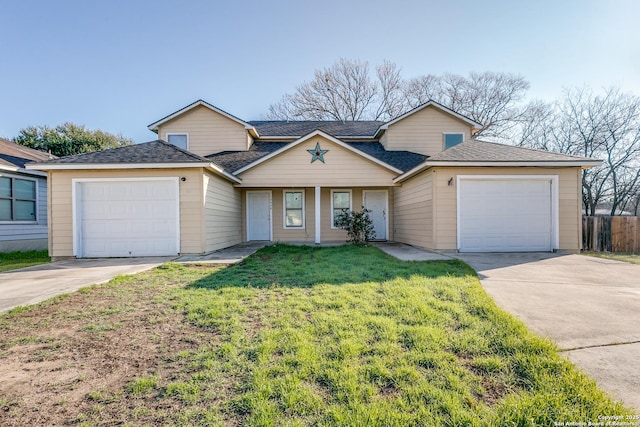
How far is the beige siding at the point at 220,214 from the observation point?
917 cm

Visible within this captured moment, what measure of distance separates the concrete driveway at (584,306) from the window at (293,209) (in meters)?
7.46

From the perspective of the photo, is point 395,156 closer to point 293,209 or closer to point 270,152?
point 293,209

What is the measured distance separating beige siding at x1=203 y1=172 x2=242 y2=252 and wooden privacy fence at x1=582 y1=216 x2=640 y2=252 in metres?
13.6

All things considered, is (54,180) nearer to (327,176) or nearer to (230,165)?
(230,165)

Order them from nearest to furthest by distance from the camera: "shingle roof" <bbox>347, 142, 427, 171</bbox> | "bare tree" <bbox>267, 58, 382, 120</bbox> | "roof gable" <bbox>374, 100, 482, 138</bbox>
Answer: "shingle roof" <bbox>347, 142, 427, 171</bbox> < "roof gable" <bbox>374, 100, 482, 138</bbox> < "bare tree" <bbox>267, 58, 382, 120</bbox>

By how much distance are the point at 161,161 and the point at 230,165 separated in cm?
366

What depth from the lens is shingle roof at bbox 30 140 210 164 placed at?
8.56m

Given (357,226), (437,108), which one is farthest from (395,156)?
(357,226)

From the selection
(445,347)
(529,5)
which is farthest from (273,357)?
(529,5)

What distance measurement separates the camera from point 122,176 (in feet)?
28.8

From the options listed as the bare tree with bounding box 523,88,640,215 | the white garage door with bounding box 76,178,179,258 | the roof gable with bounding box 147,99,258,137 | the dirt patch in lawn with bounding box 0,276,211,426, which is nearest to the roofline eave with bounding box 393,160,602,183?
the dirt patch in lawn with bounding box 0,276,211,426

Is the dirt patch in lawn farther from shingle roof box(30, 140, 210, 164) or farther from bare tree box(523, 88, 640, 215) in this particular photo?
bare tree box(523, 88, 640, 215)

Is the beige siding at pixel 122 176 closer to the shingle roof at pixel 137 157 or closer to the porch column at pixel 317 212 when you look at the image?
the shingle roof at pixel 137 157

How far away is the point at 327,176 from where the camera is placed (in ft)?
37.9
